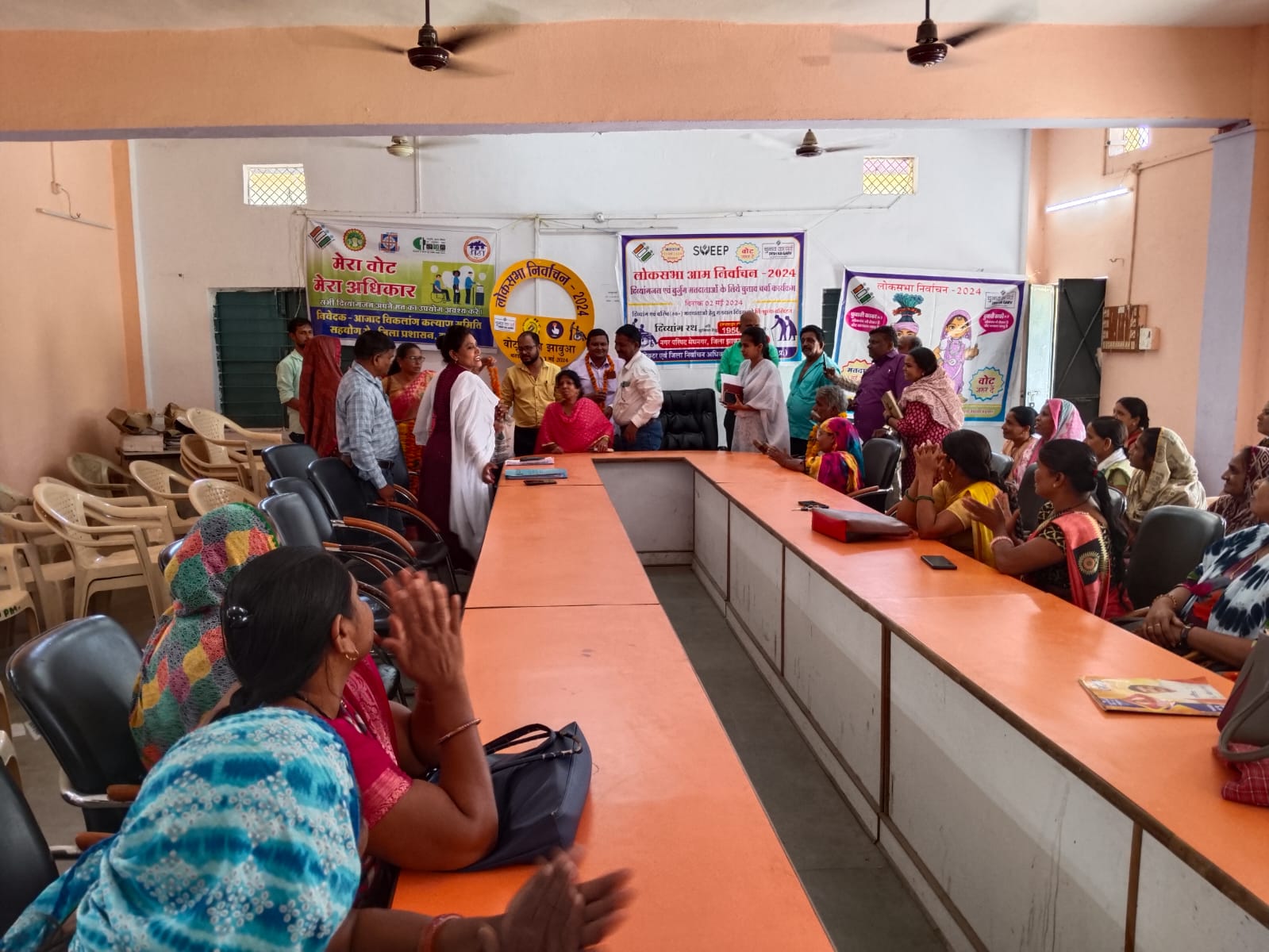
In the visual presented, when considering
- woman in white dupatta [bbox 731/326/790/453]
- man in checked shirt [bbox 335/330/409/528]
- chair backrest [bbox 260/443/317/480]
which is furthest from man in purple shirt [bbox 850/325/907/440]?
chair backrest [bbox 260/443/317/480]

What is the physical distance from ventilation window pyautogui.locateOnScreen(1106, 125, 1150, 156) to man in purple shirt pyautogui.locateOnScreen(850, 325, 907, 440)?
2667mm

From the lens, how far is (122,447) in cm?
652

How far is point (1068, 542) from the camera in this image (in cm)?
247

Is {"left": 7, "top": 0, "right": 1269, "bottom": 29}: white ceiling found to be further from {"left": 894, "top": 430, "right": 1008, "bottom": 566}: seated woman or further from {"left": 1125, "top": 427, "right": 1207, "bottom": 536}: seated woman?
{"left": 894, "top": 430, "right": 1008, "bottom": 566}: seated woman

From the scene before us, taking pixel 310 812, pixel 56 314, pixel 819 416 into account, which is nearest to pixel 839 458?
pixel 819 416

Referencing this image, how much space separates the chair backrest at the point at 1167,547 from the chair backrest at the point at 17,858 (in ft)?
9.78

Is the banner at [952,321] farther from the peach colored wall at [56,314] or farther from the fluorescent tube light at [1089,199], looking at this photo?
the peach colored wall at [56,314]

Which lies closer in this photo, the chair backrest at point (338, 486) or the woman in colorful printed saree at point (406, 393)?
the chair backrest at point (338, 486)

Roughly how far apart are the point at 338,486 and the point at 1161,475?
3.74 metres

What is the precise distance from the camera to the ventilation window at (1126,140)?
21.6 feet

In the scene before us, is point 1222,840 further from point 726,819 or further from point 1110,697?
point 726,819

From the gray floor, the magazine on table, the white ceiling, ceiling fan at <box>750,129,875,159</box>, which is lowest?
the gray floor

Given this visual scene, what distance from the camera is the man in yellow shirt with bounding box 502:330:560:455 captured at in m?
6.43

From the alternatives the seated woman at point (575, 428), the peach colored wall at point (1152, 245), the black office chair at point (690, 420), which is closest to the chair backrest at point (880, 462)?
the seated woman at point (575, 428)
